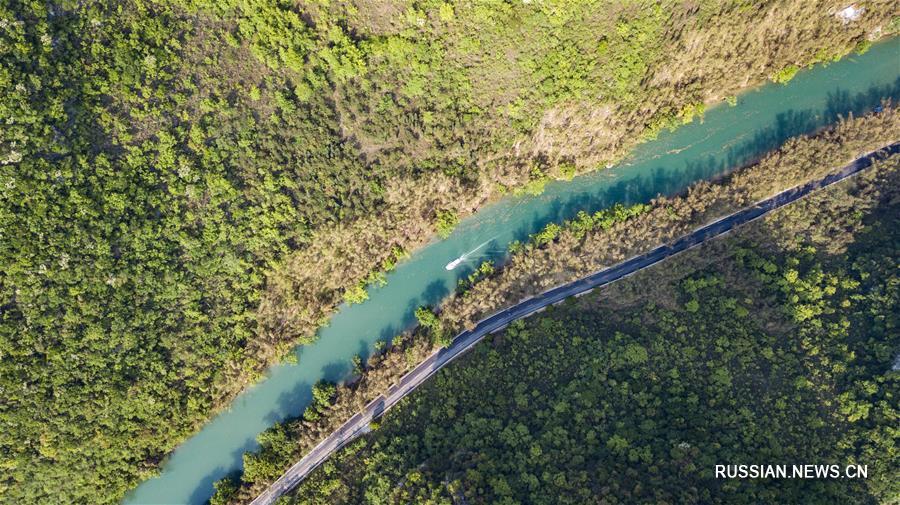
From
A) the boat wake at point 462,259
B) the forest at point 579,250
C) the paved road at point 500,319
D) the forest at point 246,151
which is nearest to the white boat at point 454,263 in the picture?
the boat wake at point 462,259

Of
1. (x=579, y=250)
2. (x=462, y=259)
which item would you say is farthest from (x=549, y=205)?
(x=462, y=259)

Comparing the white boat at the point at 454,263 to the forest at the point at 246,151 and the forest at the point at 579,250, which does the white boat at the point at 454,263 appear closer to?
the forest at the point at 579,250

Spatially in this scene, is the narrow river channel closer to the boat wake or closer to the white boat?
the boat wake

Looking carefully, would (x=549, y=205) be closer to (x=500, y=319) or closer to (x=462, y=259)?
(x=462, y=259)

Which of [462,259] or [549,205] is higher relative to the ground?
[549,205]

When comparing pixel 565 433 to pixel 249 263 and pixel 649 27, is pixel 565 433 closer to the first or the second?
pixel 249 263
